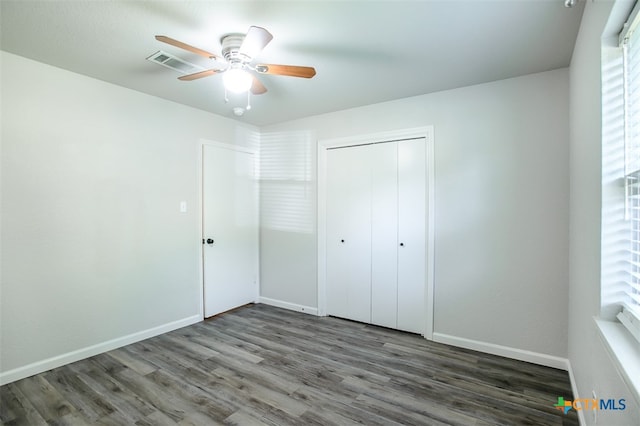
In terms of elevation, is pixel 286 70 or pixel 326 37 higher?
pixel 326 37

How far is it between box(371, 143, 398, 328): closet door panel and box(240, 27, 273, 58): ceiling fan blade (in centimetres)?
193

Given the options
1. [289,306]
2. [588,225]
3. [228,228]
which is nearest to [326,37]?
[588,225]

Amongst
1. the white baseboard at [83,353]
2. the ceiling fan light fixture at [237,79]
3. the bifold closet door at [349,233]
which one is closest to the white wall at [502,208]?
the bifold closet door at [349,233]

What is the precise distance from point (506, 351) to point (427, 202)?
1.50 metres

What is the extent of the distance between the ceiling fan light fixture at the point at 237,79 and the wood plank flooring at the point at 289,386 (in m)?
2.16

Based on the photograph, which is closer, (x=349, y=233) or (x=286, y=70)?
(x=286, y=70)

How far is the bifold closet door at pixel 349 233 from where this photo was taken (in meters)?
3.57

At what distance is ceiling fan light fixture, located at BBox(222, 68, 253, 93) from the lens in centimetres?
208

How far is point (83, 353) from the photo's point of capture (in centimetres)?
274

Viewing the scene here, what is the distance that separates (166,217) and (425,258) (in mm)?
2781

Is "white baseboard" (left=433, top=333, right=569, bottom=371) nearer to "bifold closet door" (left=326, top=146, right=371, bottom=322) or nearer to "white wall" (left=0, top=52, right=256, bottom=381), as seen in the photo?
"bifold closet door" (left=326, top=146, right=371, bottom=322)

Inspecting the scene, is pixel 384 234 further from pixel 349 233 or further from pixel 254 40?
pixel 254 40

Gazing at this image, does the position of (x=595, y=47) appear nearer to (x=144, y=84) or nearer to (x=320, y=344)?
(x=320, y=344)

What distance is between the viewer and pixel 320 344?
9.98 feet
